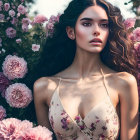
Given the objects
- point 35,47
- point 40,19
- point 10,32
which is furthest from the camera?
point 40,19

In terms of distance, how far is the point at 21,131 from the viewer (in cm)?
261

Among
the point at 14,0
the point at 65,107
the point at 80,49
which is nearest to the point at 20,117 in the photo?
the point at 65,107

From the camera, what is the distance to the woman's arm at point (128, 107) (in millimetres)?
3311

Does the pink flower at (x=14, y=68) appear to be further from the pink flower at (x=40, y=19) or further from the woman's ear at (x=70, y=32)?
the pink flower at (x=40, y=19)

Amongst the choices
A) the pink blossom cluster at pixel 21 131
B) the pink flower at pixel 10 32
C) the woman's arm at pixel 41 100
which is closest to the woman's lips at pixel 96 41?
the woman's arm at pixel 41 100

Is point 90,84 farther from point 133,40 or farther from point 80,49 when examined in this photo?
point 133,40

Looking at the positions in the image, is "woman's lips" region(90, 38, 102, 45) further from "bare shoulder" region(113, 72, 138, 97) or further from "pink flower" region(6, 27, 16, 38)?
"pink flower" region(6, 27, 16, 38)

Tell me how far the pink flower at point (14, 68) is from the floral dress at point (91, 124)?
23.5 inches

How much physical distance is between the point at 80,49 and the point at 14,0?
4.06 feet

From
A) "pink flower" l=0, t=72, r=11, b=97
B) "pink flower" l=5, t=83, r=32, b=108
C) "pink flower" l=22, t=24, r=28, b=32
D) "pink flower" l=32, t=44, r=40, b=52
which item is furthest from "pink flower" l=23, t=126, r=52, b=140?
"pink flower" l=22, t=24, r=28, b=32

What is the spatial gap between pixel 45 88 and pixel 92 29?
0.82 metres

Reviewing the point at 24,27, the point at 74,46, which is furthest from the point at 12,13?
the point at 74,46

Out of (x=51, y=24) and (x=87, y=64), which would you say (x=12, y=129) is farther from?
(x=51, y=24)

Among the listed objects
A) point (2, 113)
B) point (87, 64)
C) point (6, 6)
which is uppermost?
point (6, 6)
